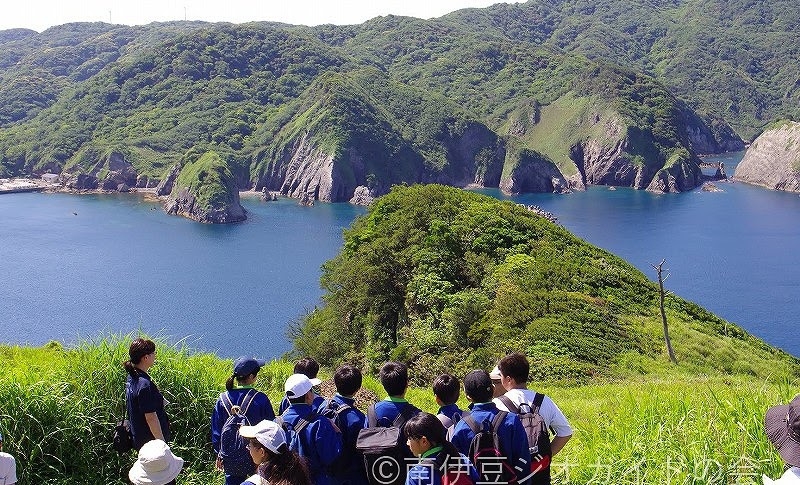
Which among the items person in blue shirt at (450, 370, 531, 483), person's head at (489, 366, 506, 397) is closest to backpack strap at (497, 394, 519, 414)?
person in blue shirt at (450, 370, 531, 483)

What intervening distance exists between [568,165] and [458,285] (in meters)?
145

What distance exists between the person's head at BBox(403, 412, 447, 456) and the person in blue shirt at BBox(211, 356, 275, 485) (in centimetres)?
223

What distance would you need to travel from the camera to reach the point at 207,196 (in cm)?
11625

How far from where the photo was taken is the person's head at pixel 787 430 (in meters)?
4.51

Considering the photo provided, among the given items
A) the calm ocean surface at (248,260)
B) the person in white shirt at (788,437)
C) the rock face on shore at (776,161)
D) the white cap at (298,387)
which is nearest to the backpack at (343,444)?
the white cap at (298,387)

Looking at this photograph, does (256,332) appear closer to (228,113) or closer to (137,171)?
(137,171)

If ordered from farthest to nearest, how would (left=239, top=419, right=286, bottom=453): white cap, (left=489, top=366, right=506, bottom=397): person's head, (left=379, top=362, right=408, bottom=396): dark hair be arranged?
(left=489, top=366, right=506, bottom=397): person's head → (left=379, top=362, right=408, bottom=396): dark hair → (left=239, top=419, right=286, bottom=453): white cap

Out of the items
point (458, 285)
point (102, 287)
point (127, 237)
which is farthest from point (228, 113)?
point (458, 285)

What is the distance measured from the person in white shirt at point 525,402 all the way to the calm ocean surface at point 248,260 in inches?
1045

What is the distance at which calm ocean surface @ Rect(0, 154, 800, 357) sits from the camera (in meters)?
58.7

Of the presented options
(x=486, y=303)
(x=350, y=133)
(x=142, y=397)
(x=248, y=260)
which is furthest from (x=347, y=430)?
(x=350, y=133)

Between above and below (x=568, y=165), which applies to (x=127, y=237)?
below

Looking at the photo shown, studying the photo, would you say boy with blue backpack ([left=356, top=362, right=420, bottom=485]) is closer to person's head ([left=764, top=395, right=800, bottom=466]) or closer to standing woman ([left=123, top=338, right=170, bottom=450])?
standing woman ([left=123, top=338, right=170, bottom=450])

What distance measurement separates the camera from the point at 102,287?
7138 centimetres
